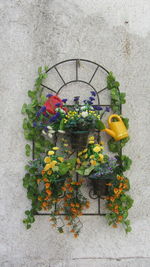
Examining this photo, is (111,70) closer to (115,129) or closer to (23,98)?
(115,129)

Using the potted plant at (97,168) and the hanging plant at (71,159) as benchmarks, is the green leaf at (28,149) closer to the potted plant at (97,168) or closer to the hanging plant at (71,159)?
the hanging plant at (71,159)

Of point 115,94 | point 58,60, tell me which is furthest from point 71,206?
point 58,60

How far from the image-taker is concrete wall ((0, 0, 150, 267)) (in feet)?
7.77

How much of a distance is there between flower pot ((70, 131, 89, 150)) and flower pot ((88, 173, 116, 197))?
0.24 metres

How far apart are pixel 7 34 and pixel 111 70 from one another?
2.96 ft

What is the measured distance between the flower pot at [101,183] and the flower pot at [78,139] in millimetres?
237

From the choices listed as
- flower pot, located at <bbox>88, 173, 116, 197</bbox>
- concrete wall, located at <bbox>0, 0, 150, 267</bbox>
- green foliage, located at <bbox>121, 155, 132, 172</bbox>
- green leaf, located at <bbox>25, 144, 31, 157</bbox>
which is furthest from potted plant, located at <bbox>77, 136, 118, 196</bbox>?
green leaf, located at <bbox>25, 144, 31, 157</bbox>

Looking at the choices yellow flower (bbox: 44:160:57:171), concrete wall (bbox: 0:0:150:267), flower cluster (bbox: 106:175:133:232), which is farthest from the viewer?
concrete wall (bbox: 0:0:150:267)

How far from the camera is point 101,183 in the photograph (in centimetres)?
221

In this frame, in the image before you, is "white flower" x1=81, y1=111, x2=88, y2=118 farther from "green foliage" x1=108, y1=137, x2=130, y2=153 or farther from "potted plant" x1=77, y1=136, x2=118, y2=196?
"green foliage" x1=108, y1=137, x2=130, y2=153

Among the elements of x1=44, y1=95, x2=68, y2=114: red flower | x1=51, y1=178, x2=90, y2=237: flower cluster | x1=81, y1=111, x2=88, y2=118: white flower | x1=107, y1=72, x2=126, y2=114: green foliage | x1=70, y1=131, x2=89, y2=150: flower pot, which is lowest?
x1=51, y1=178, x2=90, y2=237: flower cluster

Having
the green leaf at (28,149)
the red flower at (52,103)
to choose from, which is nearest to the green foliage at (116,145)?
the red flower at (52,103)

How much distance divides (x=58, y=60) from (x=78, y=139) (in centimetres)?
72

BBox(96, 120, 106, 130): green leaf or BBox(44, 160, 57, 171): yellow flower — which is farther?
BBox(96, 120, 106, 130): green leaf
